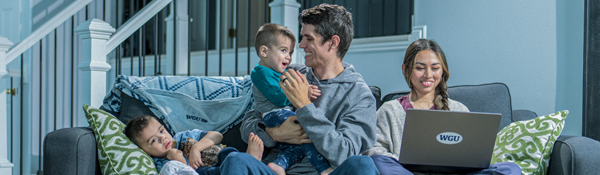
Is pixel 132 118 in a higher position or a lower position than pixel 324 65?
lower

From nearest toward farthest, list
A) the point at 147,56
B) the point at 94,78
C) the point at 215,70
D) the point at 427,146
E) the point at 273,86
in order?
1. the point at 427,146
2. the point at 273,86
3. the point at 94,78
4. the point at 215,70
5. the point at 147,56

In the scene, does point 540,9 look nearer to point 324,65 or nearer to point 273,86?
point 324,65

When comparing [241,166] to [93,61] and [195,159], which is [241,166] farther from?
[93,61]

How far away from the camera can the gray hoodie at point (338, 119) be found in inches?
54.7

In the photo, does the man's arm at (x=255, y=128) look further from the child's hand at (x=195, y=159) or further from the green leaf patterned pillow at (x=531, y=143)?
the green leaf patterned pillow at (x=531, y=143)

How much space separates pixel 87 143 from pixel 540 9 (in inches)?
79.8

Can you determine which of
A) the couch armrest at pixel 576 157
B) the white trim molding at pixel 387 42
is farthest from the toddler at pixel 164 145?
the white trim molding at pixel 387 42

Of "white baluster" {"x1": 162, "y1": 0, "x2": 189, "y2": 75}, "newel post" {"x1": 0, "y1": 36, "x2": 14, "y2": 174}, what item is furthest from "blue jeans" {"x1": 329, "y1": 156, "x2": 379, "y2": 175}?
"white baluster" {"x1": 162, "y1": 0, "x2": 189, "y2": 75}

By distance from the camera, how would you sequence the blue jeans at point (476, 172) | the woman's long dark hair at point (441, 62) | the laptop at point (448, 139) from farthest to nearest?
1. the woman's long dark hair at point (441, 62)
2. the blue jeans at point (476, 172)
3. the laptop at point (448, 139)

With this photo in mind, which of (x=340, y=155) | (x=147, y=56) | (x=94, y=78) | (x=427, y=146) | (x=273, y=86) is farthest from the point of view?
(x=147, y=56)

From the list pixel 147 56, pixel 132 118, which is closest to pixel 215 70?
pixel 147 56

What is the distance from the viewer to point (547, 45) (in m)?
2.12

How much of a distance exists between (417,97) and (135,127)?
1.07 m

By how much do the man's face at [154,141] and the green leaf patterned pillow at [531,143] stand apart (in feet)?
3.81
